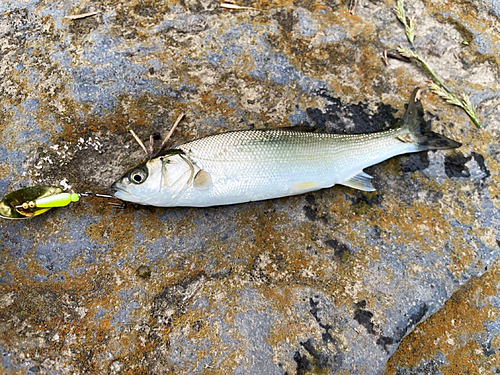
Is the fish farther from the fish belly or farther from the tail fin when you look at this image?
the tail fin

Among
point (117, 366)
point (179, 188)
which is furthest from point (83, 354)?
point (179, 188)

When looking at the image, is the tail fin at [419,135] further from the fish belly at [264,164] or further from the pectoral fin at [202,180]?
the pectoral fin at [202,180]

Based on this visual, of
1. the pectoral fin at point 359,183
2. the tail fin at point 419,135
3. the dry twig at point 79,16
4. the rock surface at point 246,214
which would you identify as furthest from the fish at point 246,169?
the dry twig at point 79,16

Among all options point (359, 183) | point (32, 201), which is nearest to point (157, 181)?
point (32, 201)

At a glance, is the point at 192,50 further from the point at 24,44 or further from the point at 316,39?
the point at 24,44

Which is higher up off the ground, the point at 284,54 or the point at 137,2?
the point at 137,2

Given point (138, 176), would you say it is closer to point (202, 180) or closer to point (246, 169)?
point (202, 180)
